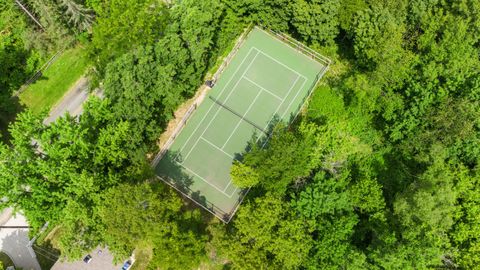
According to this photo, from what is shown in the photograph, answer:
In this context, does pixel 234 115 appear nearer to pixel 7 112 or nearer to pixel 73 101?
pixel 73 101

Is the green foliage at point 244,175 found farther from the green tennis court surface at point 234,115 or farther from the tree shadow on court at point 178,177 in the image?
the tree shadow on court at point 178,177

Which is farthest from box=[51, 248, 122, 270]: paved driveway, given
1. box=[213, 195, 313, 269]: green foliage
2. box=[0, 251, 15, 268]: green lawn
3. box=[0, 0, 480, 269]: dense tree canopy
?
box=[213, 195, 313, 269]: green foliage

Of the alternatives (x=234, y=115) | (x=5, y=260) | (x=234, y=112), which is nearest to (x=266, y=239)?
(x=234, y=115)

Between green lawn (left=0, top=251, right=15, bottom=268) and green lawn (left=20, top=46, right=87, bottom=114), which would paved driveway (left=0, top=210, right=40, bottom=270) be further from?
green lawn (left=20, top=46, right=87, bottom=114)

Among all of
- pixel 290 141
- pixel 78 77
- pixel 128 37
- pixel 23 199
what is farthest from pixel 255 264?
pixel 78 77

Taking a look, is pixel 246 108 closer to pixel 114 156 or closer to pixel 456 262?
pixel 114 156
